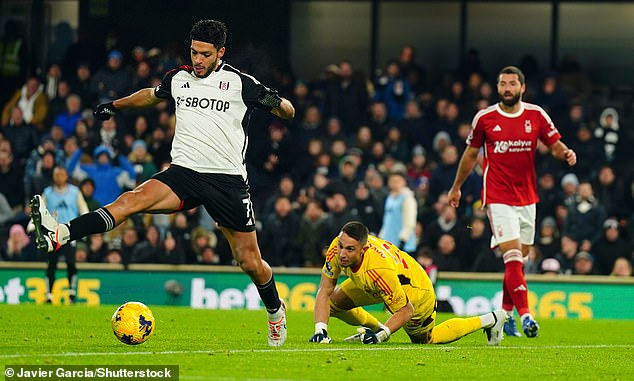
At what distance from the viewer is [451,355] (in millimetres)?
10875

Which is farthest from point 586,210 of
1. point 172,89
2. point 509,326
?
point 172,89

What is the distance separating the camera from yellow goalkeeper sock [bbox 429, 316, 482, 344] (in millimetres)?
12156

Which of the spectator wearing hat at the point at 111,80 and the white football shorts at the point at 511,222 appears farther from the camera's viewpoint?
the spectator wearing hat at the point at 111,80

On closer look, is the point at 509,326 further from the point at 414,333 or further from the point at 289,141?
the point at 289,141

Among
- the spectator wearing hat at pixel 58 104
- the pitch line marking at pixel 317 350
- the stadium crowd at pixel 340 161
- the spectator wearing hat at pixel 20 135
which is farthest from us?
the spectator wearing hat at pixel 58 104

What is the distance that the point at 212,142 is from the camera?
35.4 ft

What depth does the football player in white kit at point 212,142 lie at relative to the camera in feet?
35.1

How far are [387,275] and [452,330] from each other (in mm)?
1068

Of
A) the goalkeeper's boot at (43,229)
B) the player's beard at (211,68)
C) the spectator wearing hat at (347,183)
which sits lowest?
the spectator wearing hat at (347,183)

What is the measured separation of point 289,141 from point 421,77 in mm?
2955

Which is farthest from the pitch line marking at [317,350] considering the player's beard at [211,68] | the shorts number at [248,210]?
the player's beard at [211,68]

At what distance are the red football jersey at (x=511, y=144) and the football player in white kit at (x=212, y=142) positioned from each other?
3.45m

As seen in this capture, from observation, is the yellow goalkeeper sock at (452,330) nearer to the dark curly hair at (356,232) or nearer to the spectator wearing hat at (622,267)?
the dark curly hair at (356,232)

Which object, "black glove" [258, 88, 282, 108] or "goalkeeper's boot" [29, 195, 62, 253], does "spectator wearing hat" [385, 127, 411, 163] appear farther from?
"goalkeeper's boot" [29, 195, 62, 253]
